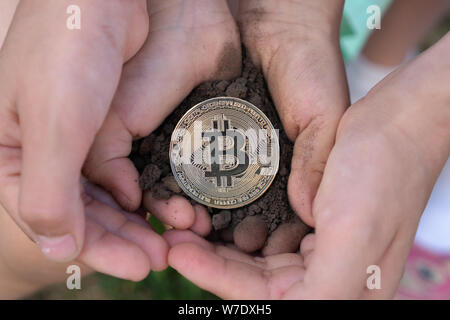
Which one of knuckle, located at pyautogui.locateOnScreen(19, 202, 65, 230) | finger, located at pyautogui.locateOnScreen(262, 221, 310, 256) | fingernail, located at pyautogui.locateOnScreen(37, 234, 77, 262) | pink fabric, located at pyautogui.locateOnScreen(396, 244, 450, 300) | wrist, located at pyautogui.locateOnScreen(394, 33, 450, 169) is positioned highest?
wrist, located at pyautogui.locateOnScreen(394, 33, 450, 169)

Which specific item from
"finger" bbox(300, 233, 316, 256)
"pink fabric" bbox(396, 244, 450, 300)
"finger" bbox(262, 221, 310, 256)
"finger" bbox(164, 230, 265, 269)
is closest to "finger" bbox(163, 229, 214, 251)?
"finger" bbox(164, 230, 265, 269)

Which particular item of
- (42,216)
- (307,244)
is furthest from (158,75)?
(307,244)

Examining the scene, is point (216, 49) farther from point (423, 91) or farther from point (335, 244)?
point (335, 244)

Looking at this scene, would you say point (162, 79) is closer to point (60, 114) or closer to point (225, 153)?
point (225, 153)

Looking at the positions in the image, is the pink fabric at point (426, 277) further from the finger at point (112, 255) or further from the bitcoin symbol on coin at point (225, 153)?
the finger at point (112, 255)

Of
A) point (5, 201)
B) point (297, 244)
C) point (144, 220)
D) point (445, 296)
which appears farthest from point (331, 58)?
point (445, 296)

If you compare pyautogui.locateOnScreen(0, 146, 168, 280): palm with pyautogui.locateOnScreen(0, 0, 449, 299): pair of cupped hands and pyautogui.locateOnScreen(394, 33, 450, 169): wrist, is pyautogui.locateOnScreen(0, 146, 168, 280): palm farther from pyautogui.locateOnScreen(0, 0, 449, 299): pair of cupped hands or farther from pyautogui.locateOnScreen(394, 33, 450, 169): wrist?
pyautogui.locateOnScreen(394, 33, 450, 169): wrist

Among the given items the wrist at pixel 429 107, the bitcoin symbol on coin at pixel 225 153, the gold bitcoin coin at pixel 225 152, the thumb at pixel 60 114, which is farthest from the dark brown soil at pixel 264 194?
the wrist at pixel 429 107
